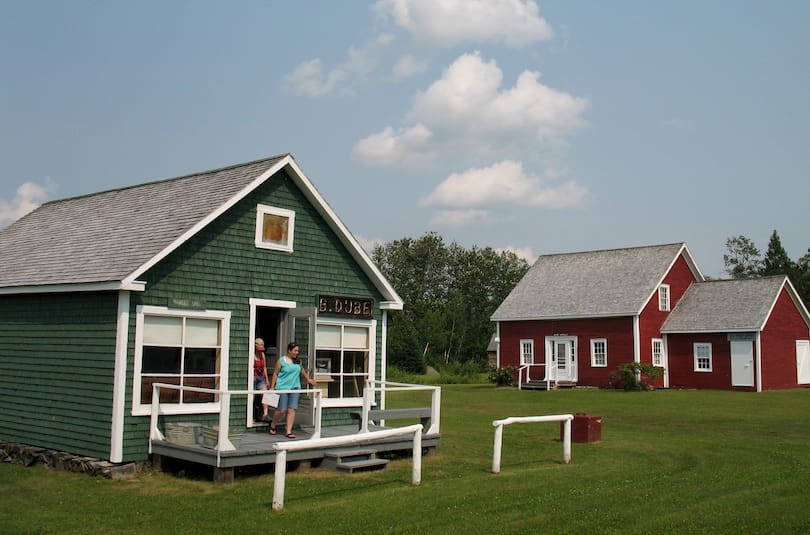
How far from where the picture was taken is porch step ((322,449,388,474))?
1480 centimetres

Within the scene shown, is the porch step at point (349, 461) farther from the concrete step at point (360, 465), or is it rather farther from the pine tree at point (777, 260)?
the pine tree at point (777, 260)

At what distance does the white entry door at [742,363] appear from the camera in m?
39.3

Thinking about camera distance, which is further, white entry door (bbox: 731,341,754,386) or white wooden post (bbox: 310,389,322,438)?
white entry door (bbox: 731,341,754,386)

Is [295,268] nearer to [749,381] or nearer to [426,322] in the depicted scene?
[749,381]

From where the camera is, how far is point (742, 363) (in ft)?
130

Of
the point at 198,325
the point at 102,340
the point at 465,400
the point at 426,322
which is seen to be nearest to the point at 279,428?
the point at 198,325

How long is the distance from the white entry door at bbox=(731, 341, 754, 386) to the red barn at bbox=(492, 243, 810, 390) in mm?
68

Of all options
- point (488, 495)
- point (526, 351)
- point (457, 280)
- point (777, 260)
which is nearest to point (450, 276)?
point (457, 280)

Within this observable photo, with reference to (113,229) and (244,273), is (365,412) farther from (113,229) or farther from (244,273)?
(113,229)

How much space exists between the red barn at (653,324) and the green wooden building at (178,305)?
2503cm

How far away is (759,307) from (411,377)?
24.6 metres

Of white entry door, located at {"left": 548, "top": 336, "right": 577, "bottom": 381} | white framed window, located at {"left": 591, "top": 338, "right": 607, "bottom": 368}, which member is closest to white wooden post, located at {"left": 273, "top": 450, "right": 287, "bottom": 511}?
white framed window, located at {"left": 591, "top": 338, "right": 607, "bottom": 368}

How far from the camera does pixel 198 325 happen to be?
52.2 ft

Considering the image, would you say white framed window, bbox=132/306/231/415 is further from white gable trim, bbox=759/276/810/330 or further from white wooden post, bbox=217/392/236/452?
white gable trim, bbox=759/276/810/330
